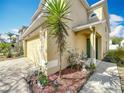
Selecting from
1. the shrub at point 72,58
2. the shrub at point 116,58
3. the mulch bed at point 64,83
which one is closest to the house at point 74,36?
the shrub at point 72,58

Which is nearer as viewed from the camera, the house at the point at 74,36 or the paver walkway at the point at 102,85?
the paver walkway at the point at 102,85

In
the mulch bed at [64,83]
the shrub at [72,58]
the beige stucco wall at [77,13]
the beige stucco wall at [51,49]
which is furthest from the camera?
the beige stucco wall at [77,13]

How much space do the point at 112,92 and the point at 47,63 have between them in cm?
422

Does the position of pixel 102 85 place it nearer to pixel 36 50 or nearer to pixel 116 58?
pixel 36 50

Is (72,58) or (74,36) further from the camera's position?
(74,36)

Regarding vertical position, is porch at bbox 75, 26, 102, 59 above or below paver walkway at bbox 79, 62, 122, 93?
above

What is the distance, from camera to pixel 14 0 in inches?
493

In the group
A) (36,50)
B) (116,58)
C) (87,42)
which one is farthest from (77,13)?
(116,58)

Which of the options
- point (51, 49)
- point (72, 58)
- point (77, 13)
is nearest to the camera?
point (51, 49)

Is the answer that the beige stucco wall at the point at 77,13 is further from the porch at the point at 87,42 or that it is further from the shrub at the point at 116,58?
the shrub at the point at 116,58

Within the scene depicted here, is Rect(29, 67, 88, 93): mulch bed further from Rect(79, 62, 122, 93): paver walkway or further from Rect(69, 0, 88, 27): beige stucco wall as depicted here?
Rect(69, 0, 88, 27): beige stucco wall

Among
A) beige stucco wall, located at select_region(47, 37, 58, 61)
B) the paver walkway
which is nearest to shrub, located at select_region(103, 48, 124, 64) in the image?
the paver walkway

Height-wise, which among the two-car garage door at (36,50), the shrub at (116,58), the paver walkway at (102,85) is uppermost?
the two-car garage door at (36,50)

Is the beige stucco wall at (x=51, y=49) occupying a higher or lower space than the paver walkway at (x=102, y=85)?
higher
